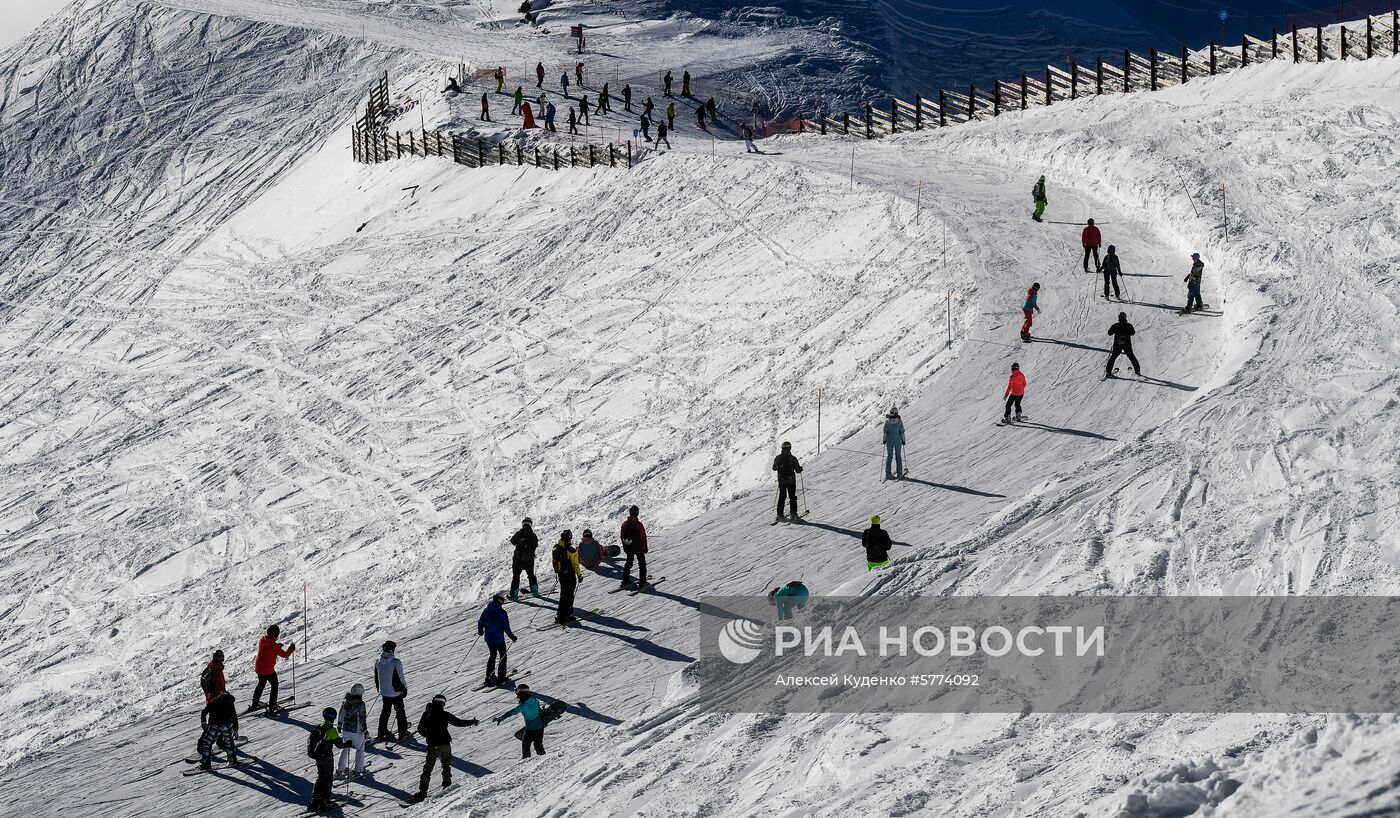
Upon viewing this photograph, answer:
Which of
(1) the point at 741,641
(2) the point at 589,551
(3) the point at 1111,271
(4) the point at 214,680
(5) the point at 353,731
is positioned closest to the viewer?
(5) the point at 353,731

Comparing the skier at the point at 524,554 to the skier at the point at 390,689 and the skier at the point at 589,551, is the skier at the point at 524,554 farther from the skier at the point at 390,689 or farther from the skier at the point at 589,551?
the skier at the point at 390,689

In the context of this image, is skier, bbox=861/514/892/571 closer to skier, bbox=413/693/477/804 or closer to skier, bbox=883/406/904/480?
skier, bbox=883/406/904/480

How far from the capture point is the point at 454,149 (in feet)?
143

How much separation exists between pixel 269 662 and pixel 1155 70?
103 feet

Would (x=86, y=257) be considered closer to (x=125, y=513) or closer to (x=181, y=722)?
(x=125, y=513)

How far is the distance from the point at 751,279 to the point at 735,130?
1857 cm

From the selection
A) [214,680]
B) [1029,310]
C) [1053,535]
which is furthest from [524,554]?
[1029,310]

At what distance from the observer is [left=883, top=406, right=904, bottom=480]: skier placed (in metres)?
18.6

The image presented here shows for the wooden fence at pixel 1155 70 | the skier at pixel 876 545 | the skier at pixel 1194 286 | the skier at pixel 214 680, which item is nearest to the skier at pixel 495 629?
the skier at pixel 214 680

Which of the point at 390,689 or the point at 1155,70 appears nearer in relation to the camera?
the point at 390,689

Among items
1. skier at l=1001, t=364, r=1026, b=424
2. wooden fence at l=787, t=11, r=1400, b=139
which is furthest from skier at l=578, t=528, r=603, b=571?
wooden fence at l=787, t=11, r=1400, b=139

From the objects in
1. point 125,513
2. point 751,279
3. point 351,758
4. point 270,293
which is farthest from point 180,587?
point 270,293

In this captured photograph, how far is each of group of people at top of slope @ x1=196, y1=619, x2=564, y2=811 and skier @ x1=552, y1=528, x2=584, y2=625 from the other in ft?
2.61

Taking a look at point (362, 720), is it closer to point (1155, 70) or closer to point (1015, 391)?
point (1015, 391)
